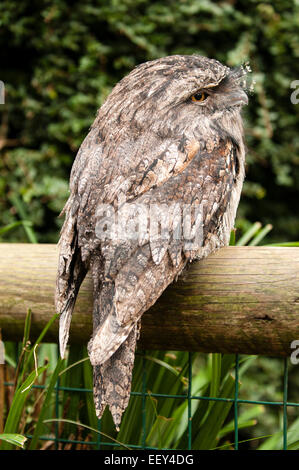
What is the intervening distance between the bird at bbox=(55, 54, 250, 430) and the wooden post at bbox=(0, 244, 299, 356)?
88 mm

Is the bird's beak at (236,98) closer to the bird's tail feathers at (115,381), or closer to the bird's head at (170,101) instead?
the bird's head at (170,101)

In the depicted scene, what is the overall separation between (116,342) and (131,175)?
1.49 ft

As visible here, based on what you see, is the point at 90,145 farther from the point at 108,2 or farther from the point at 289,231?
the point at 289,231

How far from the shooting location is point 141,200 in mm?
1376

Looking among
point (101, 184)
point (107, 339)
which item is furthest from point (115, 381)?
point (101, 184)

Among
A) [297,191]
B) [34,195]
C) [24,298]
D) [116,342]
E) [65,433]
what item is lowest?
[65,433]

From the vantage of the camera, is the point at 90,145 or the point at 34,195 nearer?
the point at 90,145

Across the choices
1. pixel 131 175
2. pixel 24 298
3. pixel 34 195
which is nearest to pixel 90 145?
pixel 131 175

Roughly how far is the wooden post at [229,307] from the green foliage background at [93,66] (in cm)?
169

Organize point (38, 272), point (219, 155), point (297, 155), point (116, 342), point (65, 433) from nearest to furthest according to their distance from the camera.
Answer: point (116, 342) → point (219, 155) → point (38, 272) → point (65, 433) → point (297, 155)

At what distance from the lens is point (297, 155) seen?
333 cm

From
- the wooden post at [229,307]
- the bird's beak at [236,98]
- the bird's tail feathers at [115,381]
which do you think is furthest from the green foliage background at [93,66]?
the bird's tail feathers at [115,381]

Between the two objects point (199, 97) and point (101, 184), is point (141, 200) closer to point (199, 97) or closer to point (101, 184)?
point (101, 184)

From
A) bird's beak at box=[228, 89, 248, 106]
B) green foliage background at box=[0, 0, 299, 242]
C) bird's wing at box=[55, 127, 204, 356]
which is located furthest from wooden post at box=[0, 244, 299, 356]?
green foliage background at box=[0, 0, 299, 242]
